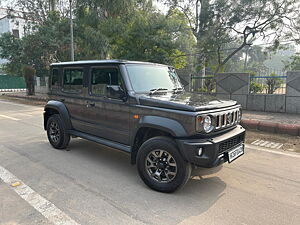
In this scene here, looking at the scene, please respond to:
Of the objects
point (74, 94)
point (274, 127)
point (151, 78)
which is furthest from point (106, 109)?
point (274, 127)

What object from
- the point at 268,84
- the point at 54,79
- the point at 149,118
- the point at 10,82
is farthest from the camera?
the point at 10,82

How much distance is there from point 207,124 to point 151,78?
1.49 m

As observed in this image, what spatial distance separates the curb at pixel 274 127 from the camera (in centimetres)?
674

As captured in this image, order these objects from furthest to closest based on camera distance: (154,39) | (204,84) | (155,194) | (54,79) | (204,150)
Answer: (154,39)
(204,84)
(54,79)
(155,194)
(204,150)

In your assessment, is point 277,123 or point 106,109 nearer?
point 106,109

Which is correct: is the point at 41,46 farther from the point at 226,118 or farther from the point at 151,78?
the point at 226,118

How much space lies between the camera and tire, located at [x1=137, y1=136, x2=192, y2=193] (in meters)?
3.38

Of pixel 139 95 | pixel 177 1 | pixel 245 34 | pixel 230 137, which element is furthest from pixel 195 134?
pixel 177 1

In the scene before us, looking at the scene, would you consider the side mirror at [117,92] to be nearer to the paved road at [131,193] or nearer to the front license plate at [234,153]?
the paved road at [131,193]

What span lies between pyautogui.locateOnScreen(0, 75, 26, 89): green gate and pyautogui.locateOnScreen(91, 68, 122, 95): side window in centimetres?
3194

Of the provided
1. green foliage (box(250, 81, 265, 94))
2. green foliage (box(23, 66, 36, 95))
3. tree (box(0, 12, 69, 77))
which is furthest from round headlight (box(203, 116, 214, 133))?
green foliage (box(23, 66, 36, 95))

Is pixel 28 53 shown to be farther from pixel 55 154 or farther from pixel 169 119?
pixel 169 119

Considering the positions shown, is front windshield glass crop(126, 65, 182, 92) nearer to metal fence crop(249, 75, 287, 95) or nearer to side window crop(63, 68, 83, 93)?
side window crop(63, 68, 83, 93)

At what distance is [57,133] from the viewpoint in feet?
18.5
